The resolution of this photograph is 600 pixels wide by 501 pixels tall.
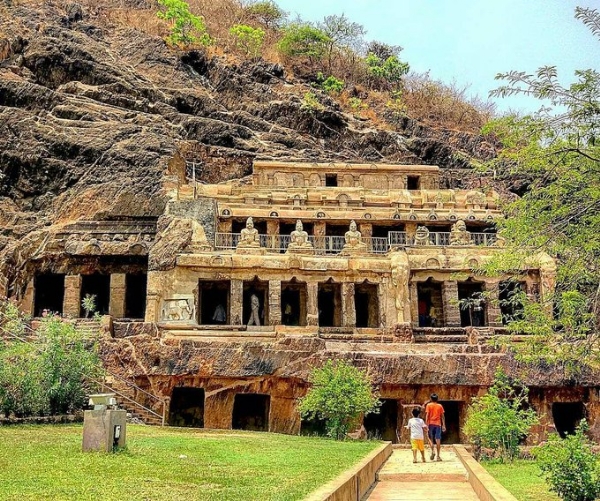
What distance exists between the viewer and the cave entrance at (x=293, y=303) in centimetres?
2977

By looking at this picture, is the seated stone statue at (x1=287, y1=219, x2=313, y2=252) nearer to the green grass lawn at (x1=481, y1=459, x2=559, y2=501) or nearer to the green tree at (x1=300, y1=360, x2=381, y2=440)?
the green tree at (x1=300, y1=360, x2=381, y2=440)

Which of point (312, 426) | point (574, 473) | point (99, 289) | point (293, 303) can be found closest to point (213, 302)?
point (293, 303)

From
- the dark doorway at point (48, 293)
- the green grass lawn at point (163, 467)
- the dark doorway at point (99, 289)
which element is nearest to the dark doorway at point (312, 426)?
the green grass lawn at point (163, 467)

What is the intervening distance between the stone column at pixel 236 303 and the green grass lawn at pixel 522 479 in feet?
48.0

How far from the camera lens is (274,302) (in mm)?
27859

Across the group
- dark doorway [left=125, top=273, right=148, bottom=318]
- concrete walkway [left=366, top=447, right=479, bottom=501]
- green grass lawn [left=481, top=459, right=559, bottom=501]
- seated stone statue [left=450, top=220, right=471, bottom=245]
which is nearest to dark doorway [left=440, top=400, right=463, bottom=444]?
green grass lawn [left=481, top=459, right=559, bottom=501]

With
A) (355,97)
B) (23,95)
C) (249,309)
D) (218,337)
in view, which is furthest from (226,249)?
(355,97)

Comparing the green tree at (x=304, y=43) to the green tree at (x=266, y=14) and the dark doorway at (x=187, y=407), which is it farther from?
the dark doorway at (x=187, y=407)

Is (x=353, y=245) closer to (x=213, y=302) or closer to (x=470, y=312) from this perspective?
(x=470, y=312)

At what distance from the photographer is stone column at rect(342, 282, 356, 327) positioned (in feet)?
91.5

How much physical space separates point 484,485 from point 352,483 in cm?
198

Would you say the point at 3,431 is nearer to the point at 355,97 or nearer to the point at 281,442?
the point at 281,442

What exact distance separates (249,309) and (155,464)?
67.3 feet

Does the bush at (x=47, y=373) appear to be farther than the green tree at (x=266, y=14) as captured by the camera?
No
